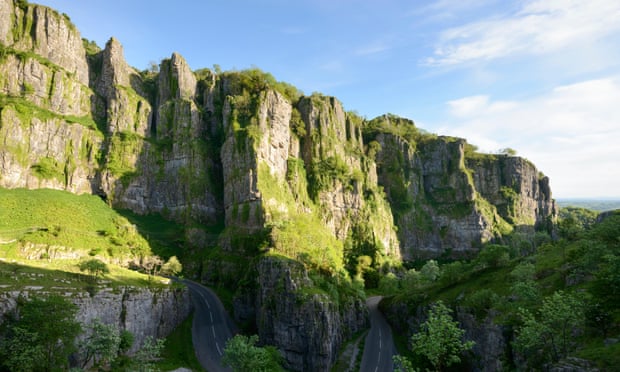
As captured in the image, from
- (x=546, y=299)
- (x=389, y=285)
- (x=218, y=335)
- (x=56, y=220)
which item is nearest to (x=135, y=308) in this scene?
(x=218, y=335)

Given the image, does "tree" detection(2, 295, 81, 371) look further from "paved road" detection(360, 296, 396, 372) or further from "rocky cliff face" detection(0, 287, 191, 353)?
"paved road" detection(360, 296, 396, 372)

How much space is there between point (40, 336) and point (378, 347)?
54967mm

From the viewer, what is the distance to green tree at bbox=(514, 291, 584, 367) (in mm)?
28203

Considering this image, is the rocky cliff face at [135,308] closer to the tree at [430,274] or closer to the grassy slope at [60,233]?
the grassy slope at [60,233]

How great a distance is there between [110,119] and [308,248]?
7632 cm

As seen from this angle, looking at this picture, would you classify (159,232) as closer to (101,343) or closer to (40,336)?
(101,343)

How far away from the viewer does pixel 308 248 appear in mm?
81000

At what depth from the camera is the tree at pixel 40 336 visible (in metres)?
33.8

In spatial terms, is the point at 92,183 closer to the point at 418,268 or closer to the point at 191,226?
the point at 191,226

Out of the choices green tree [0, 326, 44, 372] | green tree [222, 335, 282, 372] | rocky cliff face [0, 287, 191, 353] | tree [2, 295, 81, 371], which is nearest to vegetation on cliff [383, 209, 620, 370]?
green tree [222, 335, 282, 372]

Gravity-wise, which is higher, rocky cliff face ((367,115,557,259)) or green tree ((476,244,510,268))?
rocky cliff face ((367,115,557,259))

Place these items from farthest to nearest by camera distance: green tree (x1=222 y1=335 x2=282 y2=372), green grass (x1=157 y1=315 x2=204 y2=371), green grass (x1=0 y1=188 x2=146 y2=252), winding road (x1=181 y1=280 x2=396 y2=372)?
green grass (x1=0 y1=188 x2=146 y2=252), winding road (x1=181 y1=280 x2=396 y2=372), green grass (x1=157 y1=315 x2=204 y2=371), green tree (x1=222 y1=335 x2=282 y2=372)

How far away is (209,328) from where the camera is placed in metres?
68.3

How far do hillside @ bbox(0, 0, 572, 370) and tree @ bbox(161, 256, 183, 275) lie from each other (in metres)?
4.74
